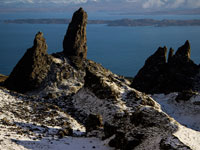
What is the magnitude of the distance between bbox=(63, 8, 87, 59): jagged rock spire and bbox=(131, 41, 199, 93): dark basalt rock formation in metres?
19.2

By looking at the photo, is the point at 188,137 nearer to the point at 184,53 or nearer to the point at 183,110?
the point at 183,110

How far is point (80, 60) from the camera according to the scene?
68438 millimetres

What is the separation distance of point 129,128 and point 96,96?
1381cm

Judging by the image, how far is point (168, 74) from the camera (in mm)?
60188

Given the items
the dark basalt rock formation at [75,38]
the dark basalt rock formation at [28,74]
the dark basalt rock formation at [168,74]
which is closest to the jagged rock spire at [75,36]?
the dark basalt rock formation at [75,38]

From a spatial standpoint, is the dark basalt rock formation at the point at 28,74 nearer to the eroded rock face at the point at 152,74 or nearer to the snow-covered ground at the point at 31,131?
the eroded rock face at the point at 152,74

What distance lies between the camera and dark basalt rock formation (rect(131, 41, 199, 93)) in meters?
58.1

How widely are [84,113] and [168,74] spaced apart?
32.1m

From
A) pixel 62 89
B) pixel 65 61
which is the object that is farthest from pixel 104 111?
pixel 65 61

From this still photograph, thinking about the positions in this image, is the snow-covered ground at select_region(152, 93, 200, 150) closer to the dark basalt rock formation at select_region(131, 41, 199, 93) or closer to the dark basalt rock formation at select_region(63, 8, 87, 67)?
the dark basalt rock formation at select_region(131, 41, 199, 93)

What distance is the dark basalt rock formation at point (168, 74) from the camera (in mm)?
58062

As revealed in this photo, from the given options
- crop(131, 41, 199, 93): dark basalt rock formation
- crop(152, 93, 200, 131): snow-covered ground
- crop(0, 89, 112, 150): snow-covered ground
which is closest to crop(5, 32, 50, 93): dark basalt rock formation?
crop(131, 41, 199, 93): dark basalt rock formation

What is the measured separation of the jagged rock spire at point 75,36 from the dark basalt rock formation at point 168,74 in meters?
19.2

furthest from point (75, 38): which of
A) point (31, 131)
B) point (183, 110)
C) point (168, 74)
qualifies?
point (31, 131)
